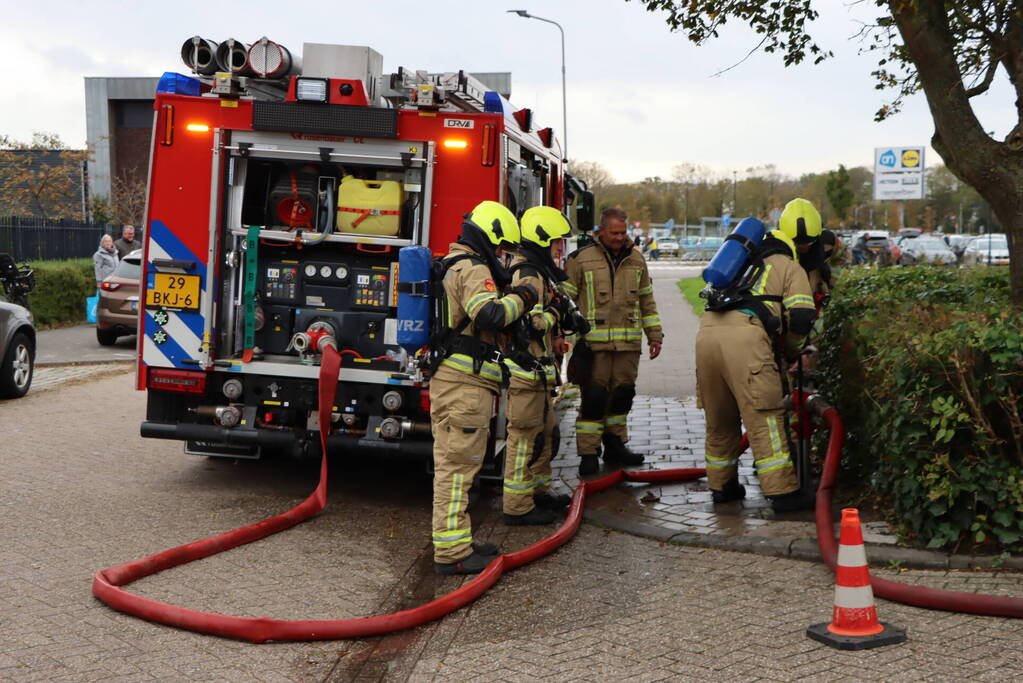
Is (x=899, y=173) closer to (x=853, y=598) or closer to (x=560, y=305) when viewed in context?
(x=560, y=305)

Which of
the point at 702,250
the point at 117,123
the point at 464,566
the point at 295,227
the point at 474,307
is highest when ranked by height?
the point at 117,123

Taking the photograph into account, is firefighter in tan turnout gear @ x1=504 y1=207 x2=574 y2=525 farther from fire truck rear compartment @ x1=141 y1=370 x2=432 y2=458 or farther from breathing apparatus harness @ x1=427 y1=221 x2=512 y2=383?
fire truck rear compartment @ x1=141 y1=370 x2=432 y2=458

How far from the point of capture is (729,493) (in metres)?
6.99

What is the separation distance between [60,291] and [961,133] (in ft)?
57.2

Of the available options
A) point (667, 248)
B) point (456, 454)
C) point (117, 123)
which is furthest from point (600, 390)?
point (667, 248)

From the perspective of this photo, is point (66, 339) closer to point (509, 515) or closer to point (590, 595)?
point (509, 515)

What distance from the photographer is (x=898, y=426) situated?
18.3 feet

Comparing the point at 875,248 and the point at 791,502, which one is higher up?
the point at 875,248

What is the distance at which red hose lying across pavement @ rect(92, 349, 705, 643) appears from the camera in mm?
4695

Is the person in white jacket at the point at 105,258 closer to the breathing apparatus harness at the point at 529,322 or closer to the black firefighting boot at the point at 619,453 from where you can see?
the black firefighting boot at the point at 619,453

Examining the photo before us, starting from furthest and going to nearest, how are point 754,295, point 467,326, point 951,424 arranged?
point 754,295, point 467,326, point 951,424

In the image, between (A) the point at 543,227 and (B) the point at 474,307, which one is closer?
(B) the point at 474,307

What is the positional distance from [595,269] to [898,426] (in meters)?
2.91

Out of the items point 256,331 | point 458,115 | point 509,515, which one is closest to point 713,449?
point 509,515
